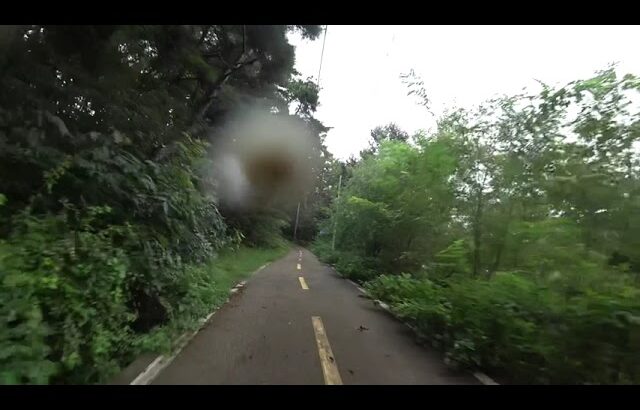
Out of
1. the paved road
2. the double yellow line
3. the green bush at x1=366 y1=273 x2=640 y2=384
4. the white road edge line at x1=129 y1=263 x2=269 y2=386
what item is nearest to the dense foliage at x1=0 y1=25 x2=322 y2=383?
the white road edge line at x1=129 y1=263 x2=269 y2=386

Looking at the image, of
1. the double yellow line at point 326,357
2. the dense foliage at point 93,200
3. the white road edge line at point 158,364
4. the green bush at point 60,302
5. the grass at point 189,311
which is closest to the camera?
the green bush at point 60,302

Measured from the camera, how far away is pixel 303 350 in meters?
7.10

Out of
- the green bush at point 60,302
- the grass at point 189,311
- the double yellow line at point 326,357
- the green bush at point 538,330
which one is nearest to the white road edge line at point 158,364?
the grass at point 189,311

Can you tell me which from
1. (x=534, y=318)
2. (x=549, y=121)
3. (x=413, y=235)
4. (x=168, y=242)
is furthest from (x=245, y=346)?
(x=413, y=235)

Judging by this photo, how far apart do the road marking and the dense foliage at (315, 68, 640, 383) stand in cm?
182

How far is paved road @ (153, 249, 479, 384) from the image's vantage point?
223 inches

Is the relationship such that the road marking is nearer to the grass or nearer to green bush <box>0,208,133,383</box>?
the grass

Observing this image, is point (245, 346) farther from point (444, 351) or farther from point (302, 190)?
point (302, 190)

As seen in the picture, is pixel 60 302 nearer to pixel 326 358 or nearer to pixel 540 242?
pixel 326 358

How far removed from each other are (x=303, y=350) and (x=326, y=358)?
587 millimetres

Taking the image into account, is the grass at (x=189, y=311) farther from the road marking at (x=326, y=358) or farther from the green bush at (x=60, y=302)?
the road marking at (x=326, y=358)

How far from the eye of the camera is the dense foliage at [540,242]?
492cm

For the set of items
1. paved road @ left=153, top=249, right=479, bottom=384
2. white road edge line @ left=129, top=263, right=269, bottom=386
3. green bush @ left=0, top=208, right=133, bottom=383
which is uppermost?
green bush @ left=0, top=208, right=133, bottom=383
